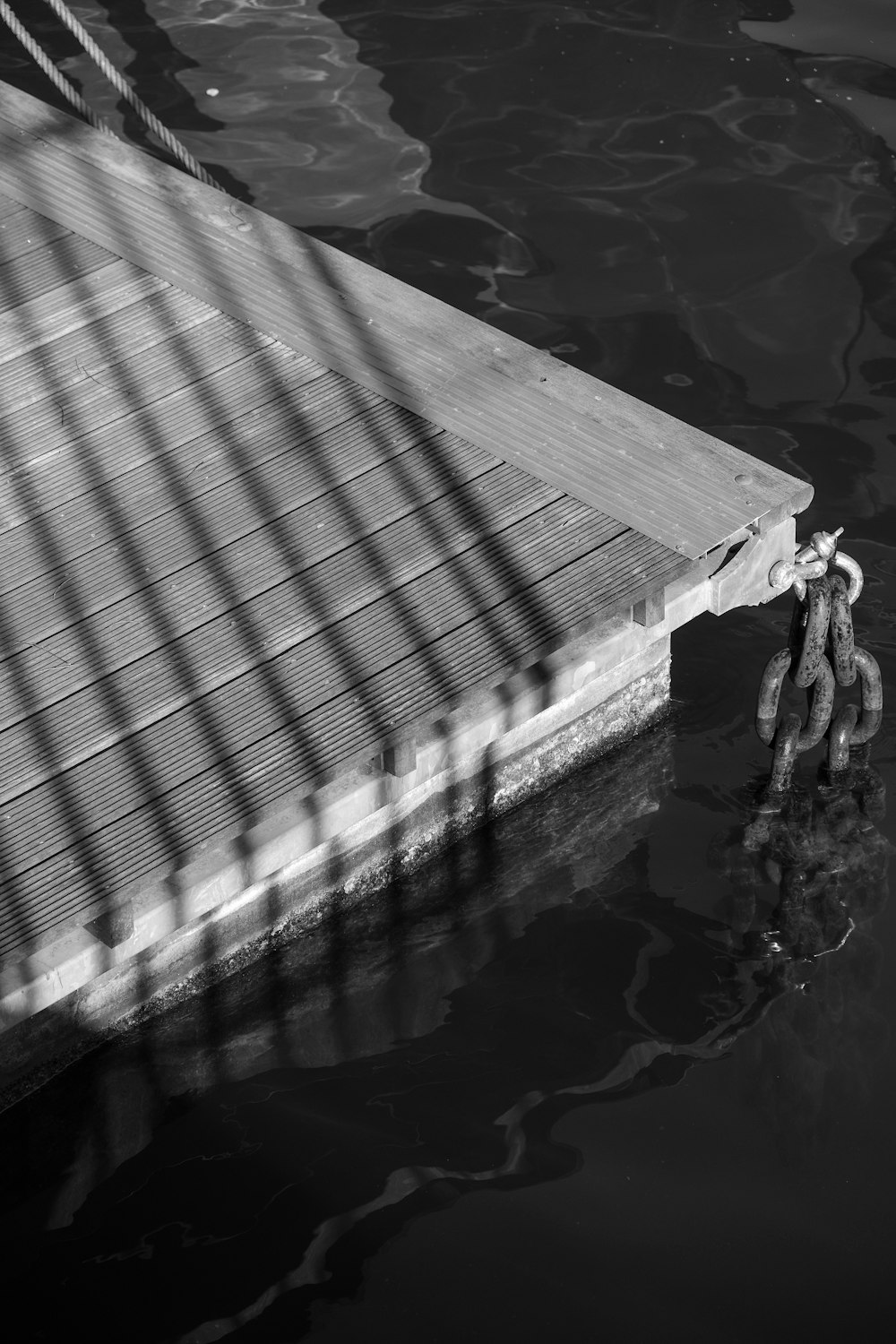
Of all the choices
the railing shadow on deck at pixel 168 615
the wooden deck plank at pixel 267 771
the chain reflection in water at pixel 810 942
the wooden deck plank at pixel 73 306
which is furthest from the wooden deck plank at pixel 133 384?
the chain reflection in water at pixel 810 942

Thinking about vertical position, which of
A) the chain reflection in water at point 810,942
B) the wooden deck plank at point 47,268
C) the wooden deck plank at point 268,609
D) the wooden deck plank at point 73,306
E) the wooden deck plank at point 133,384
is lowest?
the chain reflection in water at point 810,942

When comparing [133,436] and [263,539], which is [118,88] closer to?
[133,436]

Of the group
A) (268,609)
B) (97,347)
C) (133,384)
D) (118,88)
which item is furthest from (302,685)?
(118,88)

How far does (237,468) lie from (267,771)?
54.5 inches

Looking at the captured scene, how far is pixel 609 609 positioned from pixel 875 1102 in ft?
5.73

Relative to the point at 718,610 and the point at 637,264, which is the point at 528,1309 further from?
the point at 637,264

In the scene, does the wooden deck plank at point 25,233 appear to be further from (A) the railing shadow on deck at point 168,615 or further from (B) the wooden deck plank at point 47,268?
(A) the railing shadow on deck at point 168,615

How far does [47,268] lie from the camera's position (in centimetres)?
659

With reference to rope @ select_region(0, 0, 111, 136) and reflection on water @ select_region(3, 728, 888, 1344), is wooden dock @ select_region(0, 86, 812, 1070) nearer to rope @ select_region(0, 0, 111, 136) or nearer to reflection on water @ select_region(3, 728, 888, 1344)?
reflection on water @ select_region(3, 728, 888, 1344)

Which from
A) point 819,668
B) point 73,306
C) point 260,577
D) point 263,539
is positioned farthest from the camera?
point 73,306

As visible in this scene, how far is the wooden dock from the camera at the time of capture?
477 centimetres

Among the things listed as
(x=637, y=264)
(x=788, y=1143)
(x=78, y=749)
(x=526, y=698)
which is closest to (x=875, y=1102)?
(x=788, y=1143)

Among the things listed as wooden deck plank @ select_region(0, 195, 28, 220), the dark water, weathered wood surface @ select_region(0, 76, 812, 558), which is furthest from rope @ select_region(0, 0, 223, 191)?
the dark water

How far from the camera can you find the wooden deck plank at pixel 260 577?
5121mm
